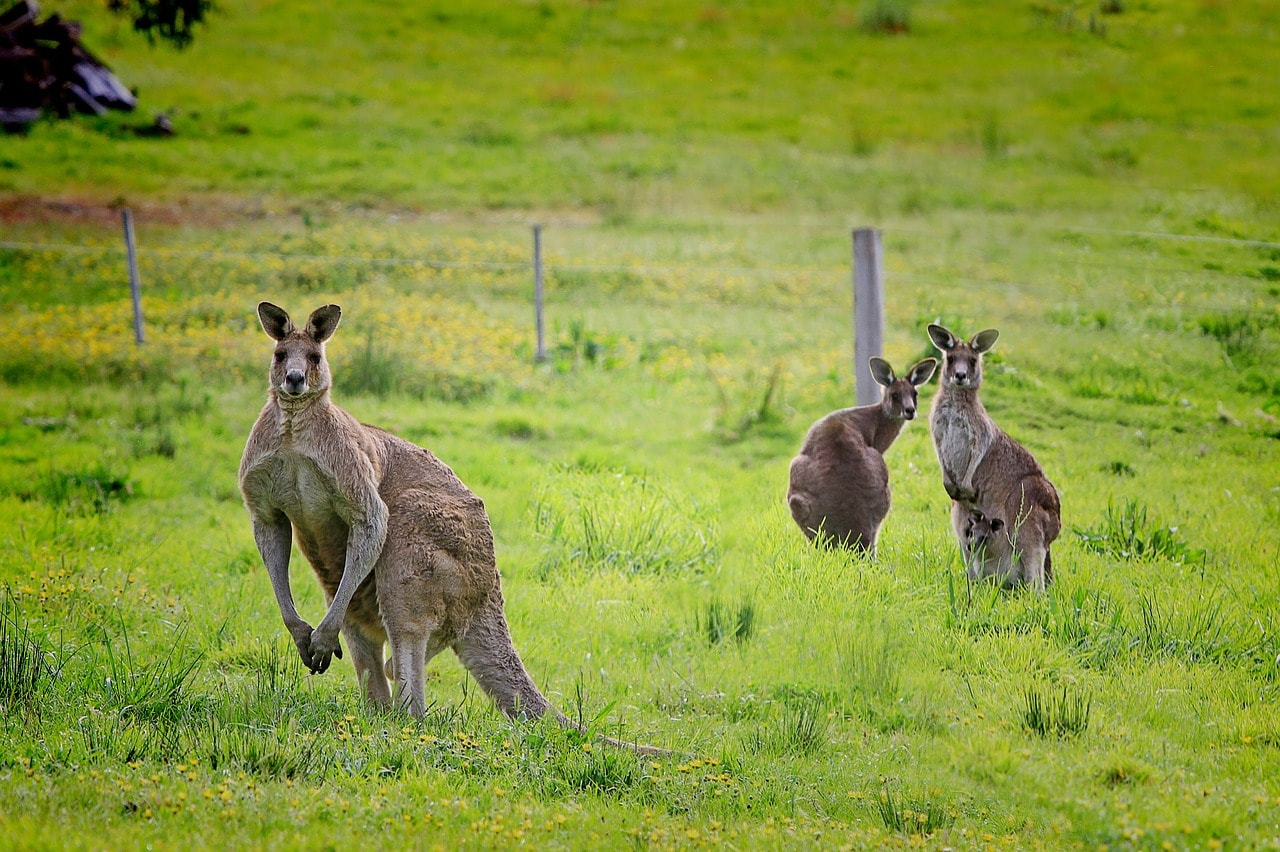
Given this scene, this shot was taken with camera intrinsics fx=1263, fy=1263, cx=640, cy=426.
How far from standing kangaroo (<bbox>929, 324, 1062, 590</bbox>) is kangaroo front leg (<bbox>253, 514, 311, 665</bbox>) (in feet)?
13.7

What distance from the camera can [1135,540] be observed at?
862 centimetres

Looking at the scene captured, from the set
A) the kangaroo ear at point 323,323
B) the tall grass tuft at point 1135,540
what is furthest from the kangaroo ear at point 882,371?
the kangaroo ear at point 323,323

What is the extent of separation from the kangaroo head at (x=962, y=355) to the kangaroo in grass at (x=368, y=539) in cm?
330

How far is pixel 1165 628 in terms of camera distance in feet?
24.4

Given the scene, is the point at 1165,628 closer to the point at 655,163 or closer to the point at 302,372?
the point at 302,372

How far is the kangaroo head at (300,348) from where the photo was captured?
576 cm

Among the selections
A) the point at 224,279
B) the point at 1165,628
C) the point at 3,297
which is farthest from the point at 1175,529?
the point at 3,297

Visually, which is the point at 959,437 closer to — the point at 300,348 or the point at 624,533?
the point at 624,533

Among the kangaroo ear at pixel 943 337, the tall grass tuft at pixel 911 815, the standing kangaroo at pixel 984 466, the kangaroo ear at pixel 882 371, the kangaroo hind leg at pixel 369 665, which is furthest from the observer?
the kangaroo ear at pixel 882 371

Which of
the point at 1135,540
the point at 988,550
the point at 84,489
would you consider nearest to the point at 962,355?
the point at 988,550

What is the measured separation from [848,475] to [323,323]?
390cm

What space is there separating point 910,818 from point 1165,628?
2.67 m

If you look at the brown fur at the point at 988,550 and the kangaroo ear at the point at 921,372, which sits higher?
the kangaroo ear at the point at 921,372

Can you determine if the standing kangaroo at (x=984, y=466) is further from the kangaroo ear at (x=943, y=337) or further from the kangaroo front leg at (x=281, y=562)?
the kangaroo front leg at (x=281, y=562)
